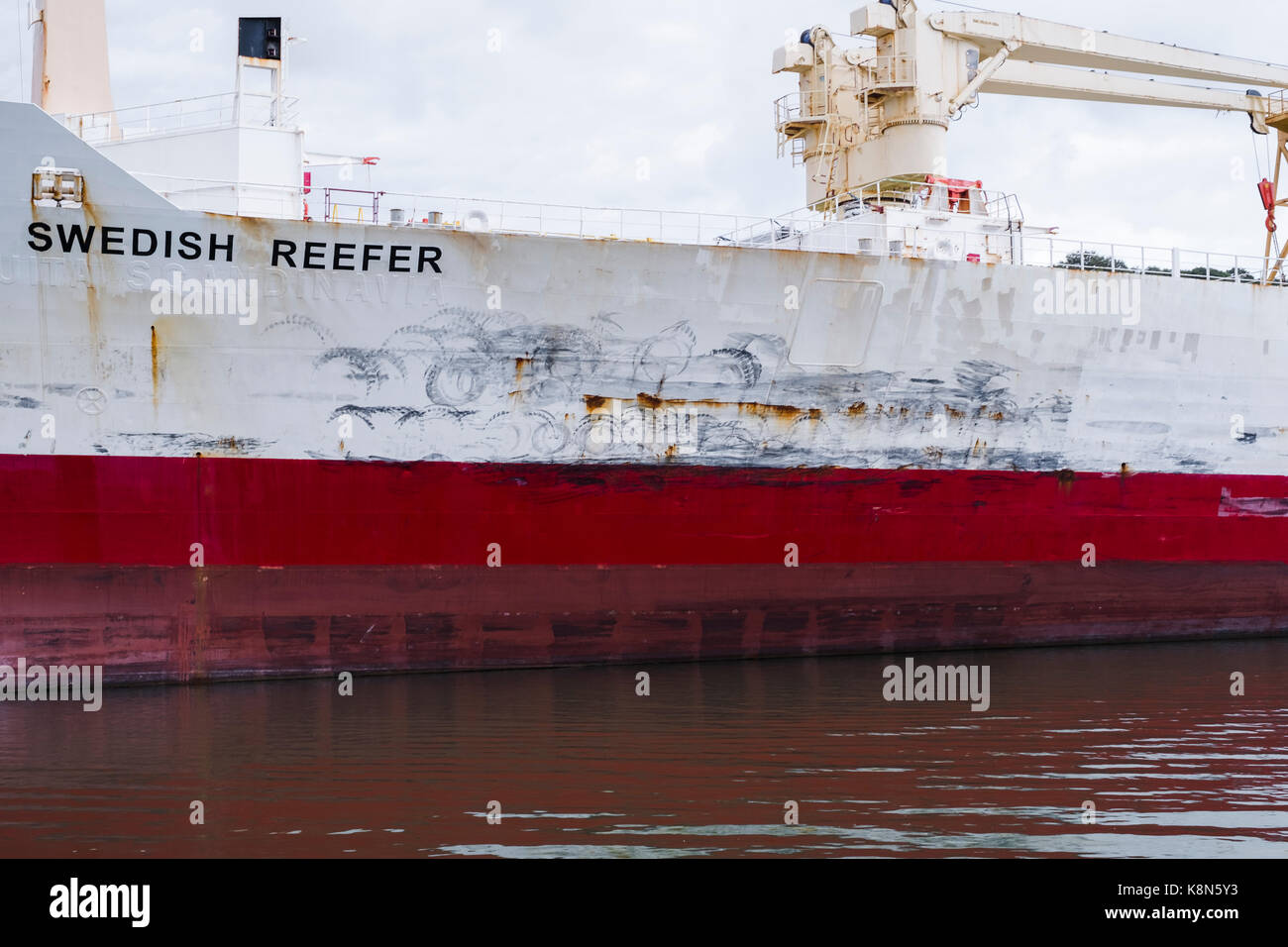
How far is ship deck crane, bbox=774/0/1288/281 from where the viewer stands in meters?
16.9

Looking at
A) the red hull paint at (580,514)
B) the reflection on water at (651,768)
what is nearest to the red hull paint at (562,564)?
the red hull paint at (580,514)

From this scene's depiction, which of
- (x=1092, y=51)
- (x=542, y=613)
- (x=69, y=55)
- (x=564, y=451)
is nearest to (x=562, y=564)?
(x=542, y=613)

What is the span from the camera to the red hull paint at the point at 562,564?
12023 millimetres

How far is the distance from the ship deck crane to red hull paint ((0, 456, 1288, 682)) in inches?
194

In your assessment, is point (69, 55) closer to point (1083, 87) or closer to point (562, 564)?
point (562, 564)

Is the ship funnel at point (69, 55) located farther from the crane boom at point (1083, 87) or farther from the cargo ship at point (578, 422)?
the crane boom at point (1083, 87)

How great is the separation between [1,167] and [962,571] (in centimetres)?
1170

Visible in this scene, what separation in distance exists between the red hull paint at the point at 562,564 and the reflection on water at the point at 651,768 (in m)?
0.68

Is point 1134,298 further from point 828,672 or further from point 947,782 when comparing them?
point 947,782

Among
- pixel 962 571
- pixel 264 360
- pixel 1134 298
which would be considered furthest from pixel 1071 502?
pixel 264 360

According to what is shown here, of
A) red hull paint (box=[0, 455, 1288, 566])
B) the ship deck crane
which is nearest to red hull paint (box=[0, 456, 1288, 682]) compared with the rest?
red hull paint (box=[0, 455, 1288, 566])

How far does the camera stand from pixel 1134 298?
15711 millimetres

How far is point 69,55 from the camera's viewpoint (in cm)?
1455

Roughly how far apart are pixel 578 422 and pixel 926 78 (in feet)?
25.8
